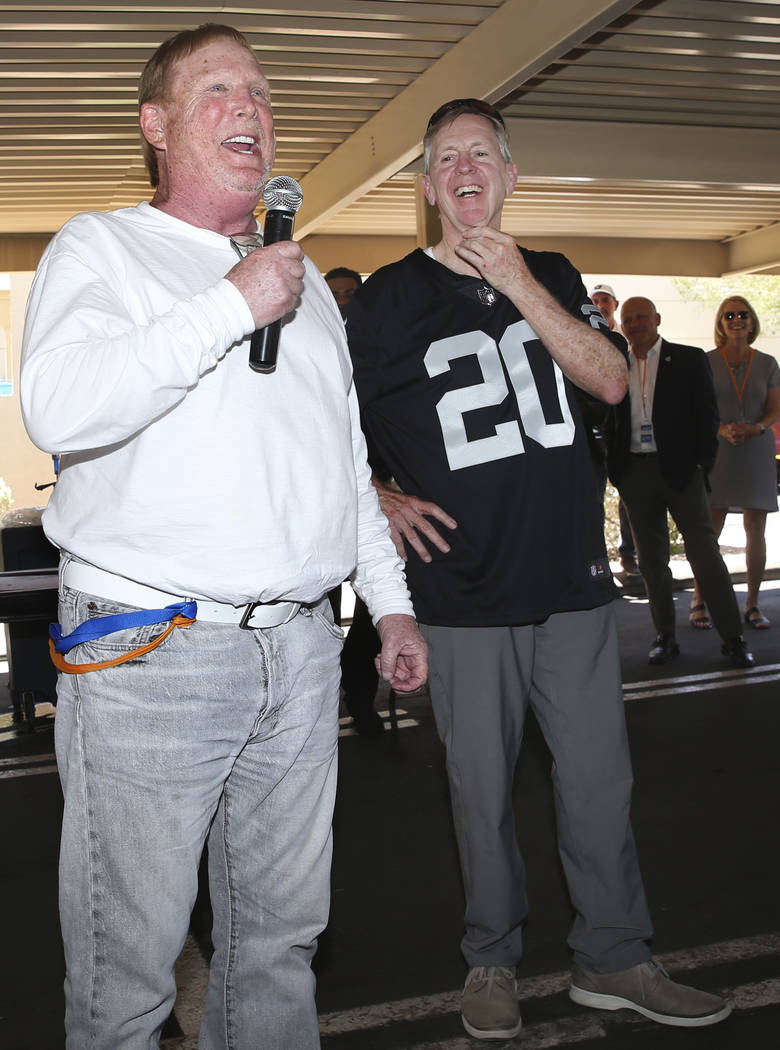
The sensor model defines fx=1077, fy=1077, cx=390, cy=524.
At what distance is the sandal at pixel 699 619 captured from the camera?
7840 mm

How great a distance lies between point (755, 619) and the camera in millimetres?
7758

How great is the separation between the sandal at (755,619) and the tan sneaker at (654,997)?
208 inches

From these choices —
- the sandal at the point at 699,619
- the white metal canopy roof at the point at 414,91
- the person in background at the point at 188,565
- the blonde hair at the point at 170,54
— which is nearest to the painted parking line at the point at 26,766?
the person in background at the point at 188,565

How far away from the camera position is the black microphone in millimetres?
1643

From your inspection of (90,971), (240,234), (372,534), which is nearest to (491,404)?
(372,534)

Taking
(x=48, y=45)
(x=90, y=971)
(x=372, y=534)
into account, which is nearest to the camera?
(x=90, y=971)

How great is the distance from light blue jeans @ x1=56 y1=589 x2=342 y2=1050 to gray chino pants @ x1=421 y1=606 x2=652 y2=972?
31.7 inches

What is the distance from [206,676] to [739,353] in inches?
274

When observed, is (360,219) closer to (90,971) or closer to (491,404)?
(491,404)

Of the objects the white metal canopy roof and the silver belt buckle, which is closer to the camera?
the silver belt buckle

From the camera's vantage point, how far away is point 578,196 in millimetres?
13102

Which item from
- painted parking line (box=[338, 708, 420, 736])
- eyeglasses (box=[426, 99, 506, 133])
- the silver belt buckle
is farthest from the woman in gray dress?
the silver belt buckle

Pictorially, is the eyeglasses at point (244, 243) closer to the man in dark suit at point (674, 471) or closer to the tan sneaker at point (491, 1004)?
the tan sneaker at point (491, 1004)

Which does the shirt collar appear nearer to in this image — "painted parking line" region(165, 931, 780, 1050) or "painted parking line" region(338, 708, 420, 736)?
"painted parking line" region(338, 708, 420, 736)
